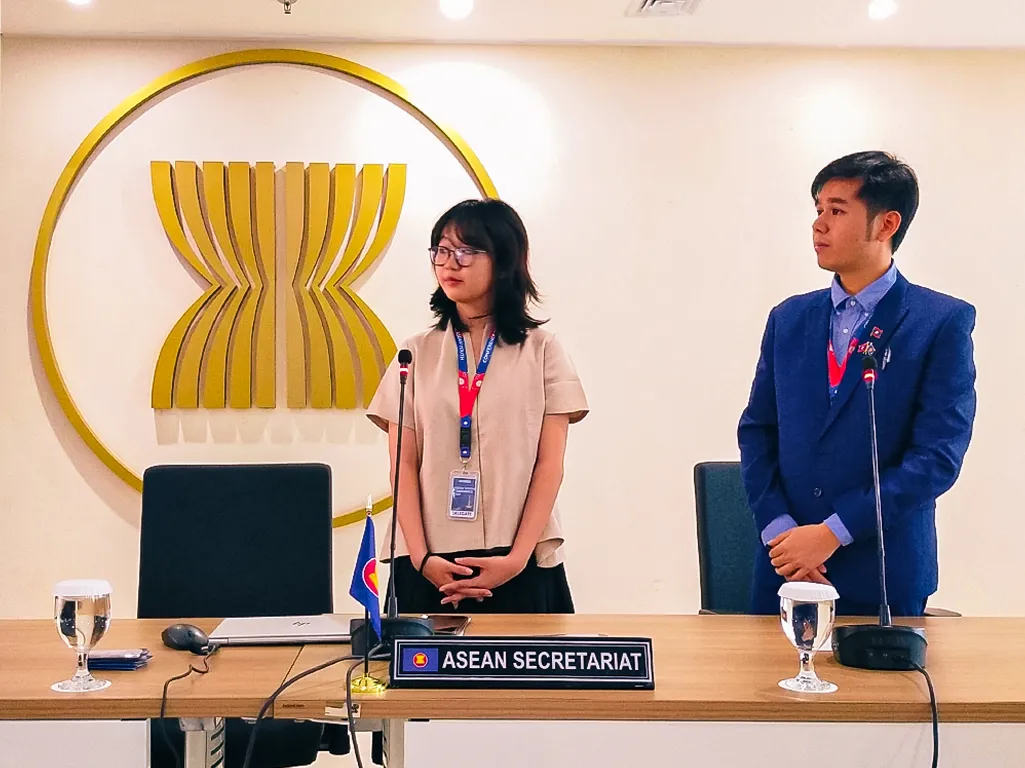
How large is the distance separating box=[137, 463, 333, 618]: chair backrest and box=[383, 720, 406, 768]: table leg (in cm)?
92

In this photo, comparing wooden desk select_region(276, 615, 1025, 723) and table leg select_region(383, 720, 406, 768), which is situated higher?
wooden desk select_region(276, 615, 1025, 723)

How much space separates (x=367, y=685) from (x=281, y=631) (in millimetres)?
412

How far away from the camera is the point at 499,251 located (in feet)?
8.11

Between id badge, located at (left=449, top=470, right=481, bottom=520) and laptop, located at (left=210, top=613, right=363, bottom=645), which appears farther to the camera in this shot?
id badge, located at (left=449, top=470, right=481, bottom=520)

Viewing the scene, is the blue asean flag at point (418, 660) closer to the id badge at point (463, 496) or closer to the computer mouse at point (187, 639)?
the computer mouse at point (187, 639)

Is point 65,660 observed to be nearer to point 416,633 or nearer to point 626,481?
point 416,633

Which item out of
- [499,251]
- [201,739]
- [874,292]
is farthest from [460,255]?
[201,739]

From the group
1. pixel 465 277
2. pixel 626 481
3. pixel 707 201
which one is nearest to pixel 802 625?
pixel 465 277

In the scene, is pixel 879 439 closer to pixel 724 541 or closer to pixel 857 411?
pixel 857 411

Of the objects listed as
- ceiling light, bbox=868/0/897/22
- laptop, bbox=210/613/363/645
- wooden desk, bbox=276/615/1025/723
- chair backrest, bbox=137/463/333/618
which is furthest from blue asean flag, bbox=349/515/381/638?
ceiling light, bbox=868/0/897/22

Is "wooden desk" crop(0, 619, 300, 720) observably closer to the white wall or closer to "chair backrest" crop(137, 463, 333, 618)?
"chair backrest" crop(137, 463, 333, 618)

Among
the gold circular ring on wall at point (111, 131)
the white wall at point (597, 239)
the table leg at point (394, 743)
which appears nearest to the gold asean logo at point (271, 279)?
the white wall at point (597, 239)

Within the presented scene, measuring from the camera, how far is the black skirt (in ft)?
7.69

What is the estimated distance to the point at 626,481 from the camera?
3807 mm
